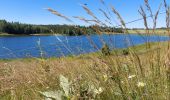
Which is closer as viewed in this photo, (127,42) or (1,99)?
(127,42)

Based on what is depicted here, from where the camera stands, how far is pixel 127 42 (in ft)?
9.27

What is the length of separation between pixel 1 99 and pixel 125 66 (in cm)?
171

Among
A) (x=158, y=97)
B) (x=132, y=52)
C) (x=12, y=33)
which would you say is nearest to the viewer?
(x=158, y=97)

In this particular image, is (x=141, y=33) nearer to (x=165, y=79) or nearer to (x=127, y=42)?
(x=127, y=42)

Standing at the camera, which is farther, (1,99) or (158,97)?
(1,99)

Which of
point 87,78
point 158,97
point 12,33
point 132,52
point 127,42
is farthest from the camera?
point 12,33

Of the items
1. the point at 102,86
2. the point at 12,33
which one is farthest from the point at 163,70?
the point at 12,33

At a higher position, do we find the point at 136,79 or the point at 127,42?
the point at 127,42

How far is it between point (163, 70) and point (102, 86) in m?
0.53

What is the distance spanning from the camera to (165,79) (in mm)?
2607

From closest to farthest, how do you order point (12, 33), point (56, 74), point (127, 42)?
point (127, 42) < point (56, 74) < point (12, 33)

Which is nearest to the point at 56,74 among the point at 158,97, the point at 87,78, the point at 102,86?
the point at 87,78

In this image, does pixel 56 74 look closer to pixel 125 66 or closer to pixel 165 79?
pixel 125 66

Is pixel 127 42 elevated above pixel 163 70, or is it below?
above
